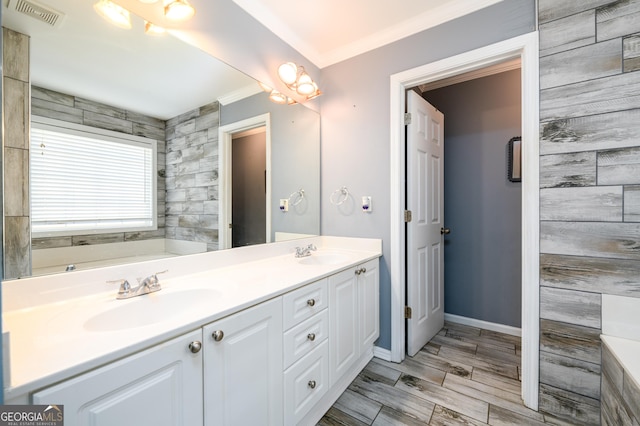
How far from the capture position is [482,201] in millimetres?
2564

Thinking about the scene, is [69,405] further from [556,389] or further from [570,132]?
[570,132]

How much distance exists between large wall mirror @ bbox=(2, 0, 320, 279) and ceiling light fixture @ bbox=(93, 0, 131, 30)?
0.02 meters

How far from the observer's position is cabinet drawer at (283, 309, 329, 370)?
122 cm

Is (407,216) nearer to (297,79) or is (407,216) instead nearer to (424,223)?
(424,223)

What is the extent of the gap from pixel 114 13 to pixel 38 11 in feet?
0.85

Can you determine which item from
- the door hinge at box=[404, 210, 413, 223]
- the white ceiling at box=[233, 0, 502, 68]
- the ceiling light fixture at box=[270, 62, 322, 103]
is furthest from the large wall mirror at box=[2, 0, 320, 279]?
the door hinge at box=[404, 210, 413, 223]

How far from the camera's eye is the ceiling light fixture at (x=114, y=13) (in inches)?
44.8

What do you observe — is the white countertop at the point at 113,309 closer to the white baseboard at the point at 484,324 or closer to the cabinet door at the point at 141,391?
the cabinet door at the point at 141,391

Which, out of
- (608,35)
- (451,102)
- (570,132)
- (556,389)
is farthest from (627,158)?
(451,102)

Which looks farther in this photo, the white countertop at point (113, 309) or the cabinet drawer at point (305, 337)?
the cabinet drawer at point (305, 337)

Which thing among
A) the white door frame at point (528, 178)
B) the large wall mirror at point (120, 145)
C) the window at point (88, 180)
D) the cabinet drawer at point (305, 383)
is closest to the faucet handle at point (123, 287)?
the large wall mirror at point (120, 145)

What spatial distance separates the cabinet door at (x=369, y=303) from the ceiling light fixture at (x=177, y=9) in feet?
5.57

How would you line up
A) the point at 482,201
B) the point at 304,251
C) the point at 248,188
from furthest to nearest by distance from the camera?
the point at 482,201, the point at 304,251, the point at 248,188

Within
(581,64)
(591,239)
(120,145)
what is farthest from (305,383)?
(581,64)
